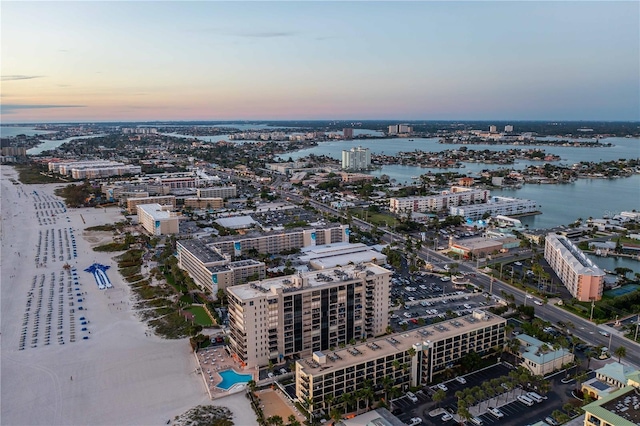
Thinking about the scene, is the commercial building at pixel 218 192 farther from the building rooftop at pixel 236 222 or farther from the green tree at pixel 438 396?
the green tree at pixel 438 396

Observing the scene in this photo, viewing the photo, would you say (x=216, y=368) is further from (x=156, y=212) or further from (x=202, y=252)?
(x=156, y=212)

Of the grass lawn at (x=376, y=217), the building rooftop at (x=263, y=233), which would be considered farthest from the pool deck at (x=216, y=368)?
the grass lawn at (x=376, y=217)

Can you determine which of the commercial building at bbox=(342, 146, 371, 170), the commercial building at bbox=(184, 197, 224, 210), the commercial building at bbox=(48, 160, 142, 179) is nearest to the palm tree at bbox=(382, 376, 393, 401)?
the commercial building at bbox=(184, 197, 224, 210)

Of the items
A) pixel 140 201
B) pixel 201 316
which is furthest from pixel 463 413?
pixel 140 201

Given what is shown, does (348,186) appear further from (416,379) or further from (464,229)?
(416,379)

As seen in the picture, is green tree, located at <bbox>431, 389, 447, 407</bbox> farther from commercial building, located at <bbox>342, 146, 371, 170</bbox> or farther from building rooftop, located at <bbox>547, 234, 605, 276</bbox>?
commercial building, located at <bbox>342, 146, 371, 170</bbox>

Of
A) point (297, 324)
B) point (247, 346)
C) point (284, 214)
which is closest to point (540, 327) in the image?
point (297, 324)
